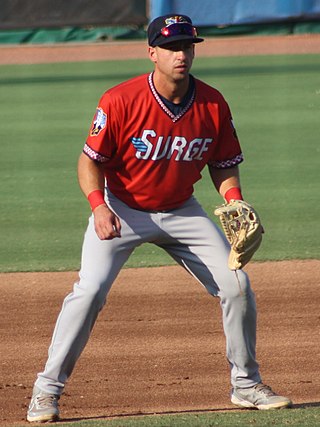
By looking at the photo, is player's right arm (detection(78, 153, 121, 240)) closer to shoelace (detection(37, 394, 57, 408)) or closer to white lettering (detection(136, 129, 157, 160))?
white lettering (detection(136, 129, 157, 160))

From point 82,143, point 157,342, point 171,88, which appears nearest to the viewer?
point 171,88

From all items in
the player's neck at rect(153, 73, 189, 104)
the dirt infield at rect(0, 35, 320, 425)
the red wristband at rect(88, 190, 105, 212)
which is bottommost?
the dirt infield at rect(0, 35, 320, 425)

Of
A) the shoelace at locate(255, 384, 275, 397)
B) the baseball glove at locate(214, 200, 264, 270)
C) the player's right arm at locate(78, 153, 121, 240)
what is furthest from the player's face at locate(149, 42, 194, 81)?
the shoelace at locate(255, 384, 275, 397)

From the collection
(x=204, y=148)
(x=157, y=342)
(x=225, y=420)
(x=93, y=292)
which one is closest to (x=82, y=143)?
(x=157, y=342)

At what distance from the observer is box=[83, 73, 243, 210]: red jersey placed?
4.59 metres

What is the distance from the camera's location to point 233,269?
4.60 meters

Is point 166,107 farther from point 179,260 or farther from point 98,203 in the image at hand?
point 179,260

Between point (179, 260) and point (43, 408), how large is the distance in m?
0.94

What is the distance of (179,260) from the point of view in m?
4.88

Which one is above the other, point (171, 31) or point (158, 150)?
point (171, 31)

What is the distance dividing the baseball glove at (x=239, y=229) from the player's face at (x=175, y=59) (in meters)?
0.63

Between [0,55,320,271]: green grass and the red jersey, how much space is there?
10.4 ft

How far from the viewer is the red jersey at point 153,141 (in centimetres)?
459

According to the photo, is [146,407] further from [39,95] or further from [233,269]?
[39,95]
